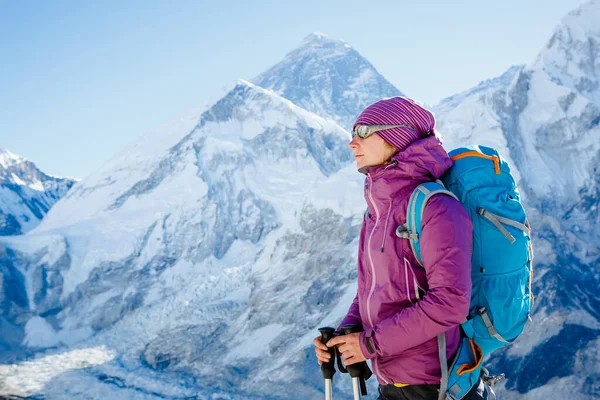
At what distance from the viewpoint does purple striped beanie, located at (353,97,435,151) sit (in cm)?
371

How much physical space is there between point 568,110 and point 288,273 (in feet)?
166

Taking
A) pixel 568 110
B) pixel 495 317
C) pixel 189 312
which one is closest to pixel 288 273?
pixel 189 312

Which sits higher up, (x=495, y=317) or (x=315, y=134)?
(x=495, y=317)

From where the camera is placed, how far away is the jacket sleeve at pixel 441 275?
3125 millimetres

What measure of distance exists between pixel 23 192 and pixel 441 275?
176317mm

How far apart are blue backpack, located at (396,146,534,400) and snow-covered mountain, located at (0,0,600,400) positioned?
49105 mm

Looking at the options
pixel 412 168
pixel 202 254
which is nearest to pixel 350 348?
pixel 412 168

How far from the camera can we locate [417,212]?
10.8 ft

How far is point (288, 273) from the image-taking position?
84938mm

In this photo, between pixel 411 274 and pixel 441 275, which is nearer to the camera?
pixel 441 275

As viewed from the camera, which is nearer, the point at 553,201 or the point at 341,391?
the point at 341,391

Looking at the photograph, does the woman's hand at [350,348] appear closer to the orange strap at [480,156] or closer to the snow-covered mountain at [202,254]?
the orange strap at [480,156]

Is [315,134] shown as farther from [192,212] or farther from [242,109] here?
[192,212]

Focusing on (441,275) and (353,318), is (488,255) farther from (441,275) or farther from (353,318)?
(353,318)
